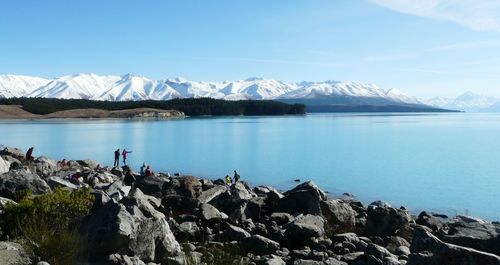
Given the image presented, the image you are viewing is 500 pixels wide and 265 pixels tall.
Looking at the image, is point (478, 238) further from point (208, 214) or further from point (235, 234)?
point (208, 214)

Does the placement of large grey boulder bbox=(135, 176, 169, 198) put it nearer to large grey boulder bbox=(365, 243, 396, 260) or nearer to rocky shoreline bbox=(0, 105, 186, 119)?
large grey boulder bbox=(365, 243, 396, 260)

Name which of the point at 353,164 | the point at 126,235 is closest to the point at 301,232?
the point at 126,235

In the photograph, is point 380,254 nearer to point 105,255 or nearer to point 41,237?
point 105,255

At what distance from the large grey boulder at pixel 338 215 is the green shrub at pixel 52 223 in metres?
6.58

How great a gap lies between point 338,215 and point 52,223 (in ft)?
26.7

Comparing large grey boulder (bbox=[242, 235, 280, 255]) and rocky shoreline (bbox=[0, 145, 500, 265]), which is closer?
rocky shoreline (bbox=[0, 145, 500, 265])

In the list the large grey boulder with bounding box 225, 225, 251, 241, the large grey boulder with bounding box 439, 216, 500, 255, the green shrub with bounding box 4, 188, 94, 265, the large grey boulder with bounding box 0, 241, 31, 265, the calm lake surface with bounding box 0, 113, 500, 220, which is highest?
the green shrub with bounding box 4, 188, 94, 265

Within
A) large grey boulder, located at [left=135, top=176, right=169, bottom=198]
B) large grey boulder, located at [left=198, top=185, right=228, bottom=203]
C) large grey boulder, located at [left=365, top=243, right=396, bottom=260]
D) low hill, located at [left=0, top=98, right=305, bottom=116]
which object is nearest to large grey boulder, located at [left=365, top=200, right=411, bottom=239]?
large grey boulder, located at [left=365, top=243, right=396, bottom=260]

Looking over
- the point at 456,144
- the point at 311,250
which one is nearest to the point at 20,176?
the point at 311,250

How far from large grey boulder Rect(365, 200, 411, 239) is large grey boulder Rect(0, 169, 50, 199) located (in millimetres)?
9077

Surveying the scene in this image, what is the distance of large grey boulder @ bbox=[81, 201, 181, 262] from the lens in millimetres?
9008

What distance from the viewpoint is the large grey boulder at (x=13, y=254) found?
8.32 metres

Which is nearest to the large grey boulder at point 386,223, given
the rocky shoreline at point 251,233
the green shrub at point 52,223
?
the rocky shoreline at point 251,233

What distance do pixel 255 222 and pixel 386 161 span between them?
108ft
